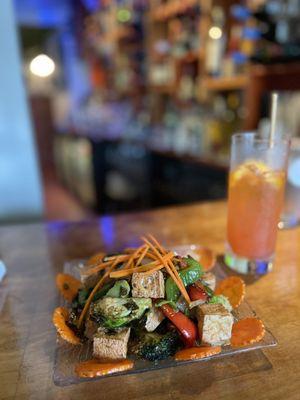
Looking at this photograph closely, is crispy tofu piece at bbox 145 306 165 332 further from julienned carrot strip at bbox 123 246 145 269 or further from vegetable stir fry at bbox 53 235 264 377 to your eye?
julienned carrot strip at bbox 123 246 145 269

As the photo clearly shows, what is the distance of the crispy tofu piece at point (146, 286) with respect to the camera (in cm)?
60

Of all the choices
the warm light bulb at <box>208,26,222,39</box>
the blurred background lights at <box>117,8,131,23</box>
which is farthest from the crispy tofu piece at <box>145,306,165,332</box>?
the blurred background lights at <box>117,8,131,23</box>

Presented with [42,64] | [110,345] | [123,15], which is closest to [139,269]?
[110,345]

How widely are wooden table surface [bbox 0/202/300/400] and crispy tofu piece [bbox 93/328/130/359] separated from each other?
0.13ft

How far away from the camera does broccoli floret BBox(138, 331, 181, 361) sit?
22.1 inches

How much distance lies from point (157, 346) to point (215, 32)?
7.52 ft

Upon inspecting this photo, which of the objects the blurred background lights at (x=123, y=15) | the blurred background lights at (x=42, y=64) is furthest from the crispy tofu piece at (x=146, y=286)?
the blurred background lights at (x=123, y=15)

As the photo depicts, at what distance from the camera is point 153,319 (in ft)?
1.95

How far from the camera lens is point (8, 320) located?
0.71 m

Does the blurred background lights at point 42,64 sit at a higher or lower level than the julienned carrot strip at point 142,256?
higher

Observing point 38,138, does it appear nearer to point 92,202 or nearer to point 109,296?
point 92,202

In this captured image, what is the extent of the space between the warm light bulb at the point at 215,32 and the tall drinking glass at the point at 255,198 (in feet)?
5.70

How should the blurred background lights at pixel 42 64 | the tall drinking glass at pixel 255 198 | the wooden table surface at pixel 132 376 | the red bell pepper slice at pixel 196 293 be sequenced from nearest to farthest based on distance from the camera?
the wooden table surface at pixel 132 376 → the red bell pepper slice at pixel 196 293 → the tall drinking glass at pixel 255 198 → the blurred background lights at pixel 42 64

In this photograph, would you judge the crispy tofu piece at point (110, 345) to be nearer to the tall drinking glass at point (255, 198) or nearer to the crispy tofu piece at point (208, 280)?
the crispy tofu piece at point (208, 280)
